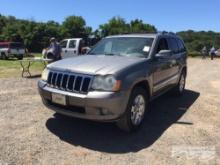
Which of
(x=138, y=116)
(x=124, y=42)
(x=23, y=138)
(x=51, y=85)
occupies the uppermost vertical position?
(x=124, y=42)

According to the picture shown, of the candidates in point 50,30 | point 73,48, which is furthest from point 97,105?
point 50,30

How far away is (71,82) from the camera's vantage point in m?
5.38

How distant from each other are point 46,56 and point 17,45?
12748 mm

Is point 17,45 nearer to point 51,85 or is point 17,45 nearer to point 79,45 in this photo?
point 79,45

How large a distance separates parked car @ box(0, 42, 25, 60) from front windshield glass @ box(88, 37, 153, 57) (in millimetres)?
22201

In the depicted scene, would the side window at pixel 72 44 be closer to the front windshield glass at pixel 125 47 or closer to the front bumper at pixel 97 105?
the front windshield glass at pixel 125 47

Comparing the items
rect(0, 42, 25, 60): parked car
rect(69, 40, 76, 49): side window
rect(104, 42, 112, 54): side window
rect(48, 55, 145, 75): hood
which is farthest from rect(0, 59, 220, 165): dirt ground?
rect(0, 42, 25, 60): parked car

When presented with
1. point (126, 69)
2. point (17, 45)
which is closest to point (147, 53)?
point (126, 69)

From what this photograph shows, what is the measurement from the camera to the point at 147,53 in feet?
21.4

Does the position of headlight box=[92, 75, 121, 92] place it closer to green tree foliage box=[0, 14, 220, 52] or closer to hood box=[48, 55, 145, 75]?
hood box=[48, 55, 145, 75]

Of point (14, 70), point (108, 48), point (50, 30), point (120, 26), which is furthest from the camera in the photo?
point (120, 26)

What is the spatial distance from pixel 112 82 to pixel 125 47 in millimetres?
1866

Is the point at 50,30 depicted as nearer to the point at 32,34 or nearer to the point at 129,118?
the point at 32,34

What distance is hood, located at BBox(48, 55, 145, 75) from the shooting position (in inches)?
210
